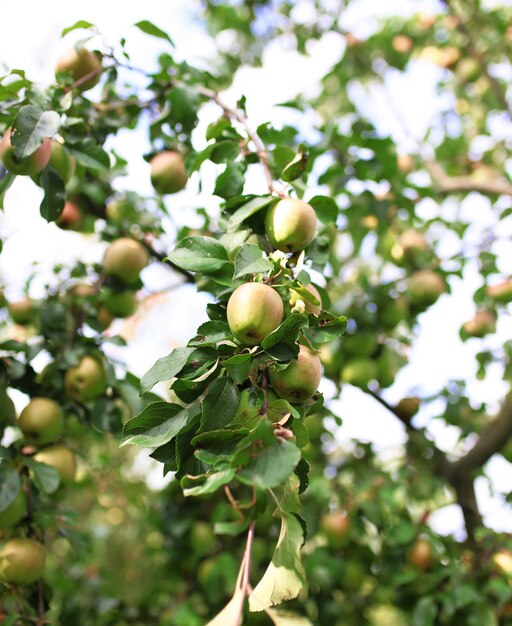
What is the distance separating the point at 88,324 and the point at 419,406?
1152 mm

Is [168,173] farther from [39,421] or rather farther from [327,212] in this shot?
[39,421]

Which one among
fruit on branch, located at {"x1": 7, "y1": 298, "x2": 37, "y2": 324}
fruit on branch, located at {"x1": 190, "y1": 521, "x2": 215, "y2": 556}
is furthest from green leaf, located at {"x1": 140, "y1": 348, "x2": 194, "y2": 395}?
fruit on branch, located at {"x1": 190, "y1": 521, "x2": 215, "y2": 556}

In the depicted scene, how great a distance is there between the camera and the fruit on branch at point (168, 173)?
1296mm

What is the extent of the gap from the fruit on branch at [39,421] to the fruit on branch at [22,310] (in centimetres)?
40

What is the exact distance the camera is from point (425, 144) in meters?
2.72

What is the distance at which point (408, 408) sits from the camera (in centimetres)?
200

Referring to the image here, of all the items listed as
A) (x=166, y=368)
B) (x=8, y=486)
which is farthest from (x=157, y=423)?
(x=8, y=486)

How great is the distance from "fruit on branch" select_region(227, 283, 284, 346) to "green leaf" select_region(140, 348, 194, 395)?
7 cm

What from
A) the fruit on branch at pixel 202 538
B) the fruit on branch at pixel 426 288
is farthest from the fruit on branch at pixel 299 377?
the fruit on branch at pixel 202 538

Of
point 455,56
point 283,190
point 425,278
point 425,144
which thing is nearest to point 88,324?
point 283,190

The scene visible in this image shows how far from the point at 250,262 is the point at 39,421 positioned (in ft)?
2.09

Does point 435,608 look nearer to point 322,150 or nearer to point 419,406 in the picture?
point 419,406

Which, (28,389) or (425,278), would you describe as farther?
(425,278)

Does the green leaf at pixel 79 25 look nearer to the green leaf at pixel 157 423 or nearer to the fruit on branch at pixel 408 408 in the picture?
the green leaf at pixel 157 423
